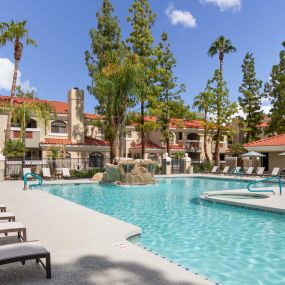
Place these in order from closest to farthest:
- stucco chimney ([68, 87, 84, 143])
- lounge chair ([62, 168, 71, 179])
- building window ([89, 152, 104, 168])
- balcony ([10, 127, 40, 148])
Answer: lounge chair ([62, 168, 71, 179]), balcony ([10, 127, 40, 148]), stucco chimney ([68, 87, 84, 143]), building window ([89, 152, 104, 168])

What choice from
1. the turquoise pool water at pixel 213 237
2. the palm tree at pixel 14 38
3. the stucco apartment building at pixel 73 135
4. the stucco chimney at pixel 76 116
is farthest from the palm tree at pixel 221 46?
the turquoise pool water at pixel 213 237

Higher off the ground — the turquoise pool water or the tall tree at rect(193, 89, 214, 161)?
the tall tree at rect(193, 89, 214, 161)

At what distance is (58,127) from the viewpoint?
131 feet

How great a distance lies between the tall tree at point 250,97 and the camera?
162 ft

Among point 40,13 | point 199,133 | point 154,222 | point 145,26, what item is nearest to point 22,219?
point 154,222

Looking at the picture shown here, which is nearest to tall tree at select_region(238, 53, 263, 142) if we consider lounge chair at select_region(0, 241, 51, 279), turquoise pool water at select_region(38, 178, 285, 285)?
turquoise pool water at select_region(38, 178, 285, 285)

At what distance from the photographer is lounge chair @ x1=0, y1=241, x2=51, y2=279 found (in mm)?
4848

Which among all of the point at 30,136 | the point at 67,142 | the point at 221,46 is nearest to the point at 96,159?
the point at 67,142

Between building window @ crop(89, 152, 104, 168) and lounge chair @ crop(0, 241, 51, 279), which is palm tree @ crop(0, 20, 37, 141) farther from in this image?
lounge chair @ crop(0, 241, 51, 279)

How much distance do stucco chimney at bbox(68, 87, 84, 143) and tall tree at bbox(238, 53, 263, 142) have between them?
24602 mm

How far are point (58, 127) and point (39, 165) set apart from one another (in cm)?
817

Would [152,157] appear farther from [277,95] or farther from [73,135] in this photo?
[277,95]

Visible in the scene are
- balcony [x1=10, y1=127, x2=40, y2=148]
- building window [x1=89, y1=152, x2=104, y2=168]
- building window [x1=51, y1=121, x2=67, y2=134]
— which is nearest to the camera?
balcony [x1=10, y1=127, x2=40, y2=148]

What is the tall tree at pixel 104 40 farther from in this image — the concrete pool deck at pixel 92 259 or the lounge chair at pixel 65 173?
the concrete pool deck at pixel 92 259
